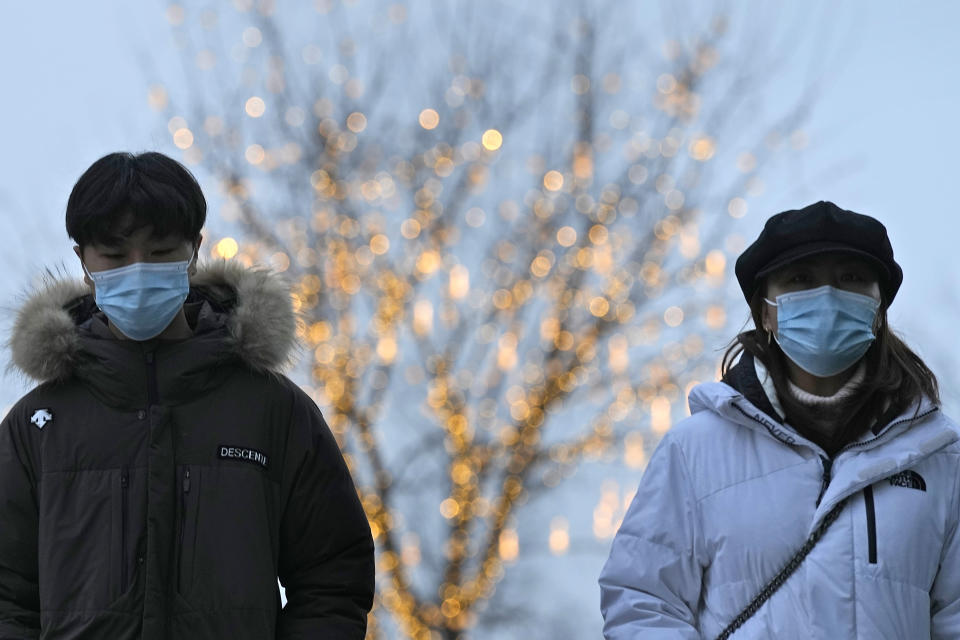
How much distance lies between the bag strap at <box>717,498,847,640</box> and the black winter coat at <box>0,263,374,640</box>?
74 centimetres

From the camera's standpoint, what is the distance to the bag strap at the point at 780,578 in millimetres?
2744

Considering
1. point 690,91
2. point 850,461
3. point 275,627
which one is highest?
point 690,91

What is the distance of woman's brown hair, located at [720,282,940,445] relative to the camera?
9.48 feet

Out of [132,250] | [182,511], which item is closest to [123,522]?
[182,511]

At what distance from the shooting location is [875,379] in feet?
9.65

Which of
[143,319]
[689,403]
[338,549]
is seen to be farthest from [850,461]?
[143,319]

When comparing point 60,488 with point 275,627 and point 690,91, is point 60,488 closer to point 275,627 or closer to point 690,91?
point 275,627

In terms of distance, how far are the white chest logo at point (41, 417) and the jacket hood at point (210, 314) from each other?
0.23 feet

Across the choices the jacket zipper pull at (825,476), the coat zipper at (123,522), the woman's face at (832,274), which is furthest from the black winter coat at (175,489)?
the woman's face at (832,274)

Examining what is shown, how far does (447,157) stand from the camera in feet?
31.1

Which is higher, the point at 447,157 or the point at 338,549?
the point at 447,157

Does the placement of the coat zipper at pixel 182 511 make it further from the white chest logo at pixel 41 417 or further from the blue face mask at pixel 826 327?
the blue face mask at pixel 826 327

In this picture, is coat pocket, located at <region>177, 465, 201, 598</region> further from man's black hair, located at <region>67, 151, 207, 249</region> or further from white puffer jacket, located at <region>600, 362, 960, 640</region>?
white puffer jacket, located at <region>600, 362, 960, 640</region>

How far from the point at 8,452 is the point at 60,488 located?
0.15 meters
